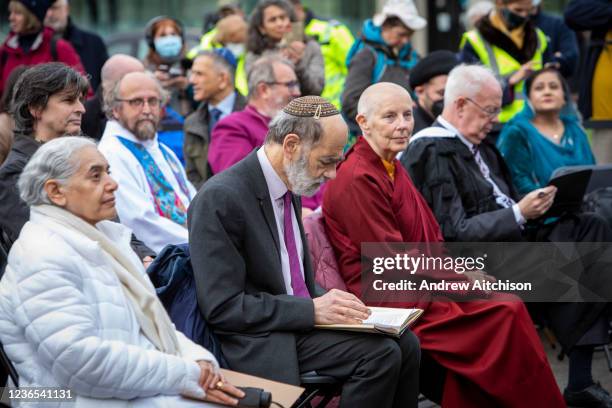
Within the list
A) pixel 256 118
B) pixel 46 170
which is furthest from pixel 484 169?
pixel 46 170

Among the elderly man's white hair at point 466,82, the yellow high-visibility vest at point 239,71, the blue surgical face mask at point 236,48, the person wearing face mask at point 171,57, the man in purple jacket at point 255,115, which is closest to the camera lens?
the elderly man's white hair at point 466,82

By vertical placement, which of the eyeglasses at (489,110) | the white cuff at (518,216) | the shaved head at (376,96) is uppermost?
the shaved head at (376,96)

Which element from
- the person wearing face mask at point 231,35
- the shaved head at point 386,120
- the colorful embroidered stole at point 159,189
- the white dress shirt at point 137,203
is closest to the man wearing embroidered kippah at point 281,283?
the shaved head at point 386,120

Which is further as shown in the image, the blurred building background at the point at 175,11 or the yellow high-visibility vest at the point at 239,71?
the blurred building background at the point at 175,11

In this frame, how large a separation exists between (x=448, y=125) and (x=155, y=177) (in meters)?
1.71

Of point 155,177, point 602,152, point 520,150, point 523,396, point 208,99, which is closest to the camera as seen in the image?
point 523,396

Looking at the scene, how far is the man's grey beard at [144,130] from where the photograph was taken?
574 cm

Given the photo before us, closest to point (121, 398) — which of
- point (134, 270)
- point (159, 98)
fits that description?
point (134, 270)

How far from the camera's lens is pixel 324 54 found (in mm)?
8789

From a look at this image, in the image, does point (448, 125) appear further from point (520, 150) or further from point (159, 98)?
point (159, 98)

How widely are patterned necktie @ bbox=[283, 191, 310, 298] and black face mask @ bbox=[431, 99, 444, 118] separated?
2642 millimetres

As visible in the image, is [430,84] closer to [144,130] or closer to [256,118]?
[256,118]

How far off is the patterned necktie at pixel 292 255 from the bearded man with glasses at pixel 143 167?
1.17m

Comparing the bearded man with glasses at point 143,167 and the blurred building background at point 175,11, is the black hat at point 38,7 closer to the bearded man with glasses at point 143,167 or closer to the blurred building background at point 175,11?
the bearded man with glasses at point 143,167
